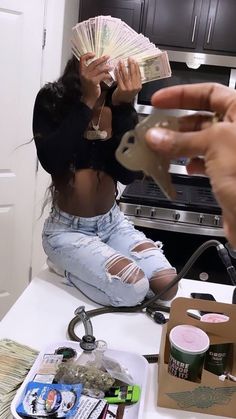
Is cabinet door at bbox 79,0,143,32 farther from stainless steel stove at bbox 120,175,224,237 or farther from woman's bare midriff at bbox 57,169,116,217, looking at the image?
woman's bare midriff at bbox 57,169,116,217

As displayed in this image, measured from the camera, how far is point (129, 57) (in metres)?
1.58

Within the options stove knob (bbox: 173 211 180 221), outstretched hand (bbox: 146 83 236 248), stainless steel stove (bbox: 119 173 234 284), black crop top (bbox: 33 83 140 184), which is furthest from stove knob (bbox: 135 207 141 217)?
outstretched hand (bbox: 146 83 236 248)

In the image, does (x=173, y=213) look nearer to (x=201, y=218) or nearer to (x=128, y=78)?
(x=201, y=218)

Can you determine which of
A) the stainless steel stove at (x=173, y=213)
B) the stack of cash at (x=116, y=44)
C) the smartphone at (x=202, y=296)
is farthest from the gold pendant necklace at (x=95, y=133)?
the stainless steel stove at (x=173, y=213)

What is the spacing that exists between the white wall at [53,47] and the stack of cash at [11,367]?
1.38 metres

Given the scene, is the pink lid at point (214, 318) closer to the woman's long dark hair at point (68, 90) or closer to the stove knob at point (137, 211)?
the woman's long dark hair at point (68, 90)

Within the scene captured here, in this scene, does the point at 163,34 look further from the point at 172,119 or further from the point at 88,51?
the point at 172,119

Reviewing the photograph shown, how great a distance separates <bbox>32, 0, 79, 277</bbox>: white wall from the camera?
238 centimetres

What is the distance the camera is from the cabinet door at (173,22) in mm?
2369

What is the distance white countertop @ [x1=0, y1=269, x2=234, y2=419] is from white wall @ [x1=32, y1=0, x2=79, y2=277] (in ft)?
3.45

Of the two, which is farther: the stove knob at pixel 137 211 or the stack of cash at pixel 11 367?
the stove knob at pixel 137 211

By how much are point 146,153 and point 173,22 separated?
2189mm

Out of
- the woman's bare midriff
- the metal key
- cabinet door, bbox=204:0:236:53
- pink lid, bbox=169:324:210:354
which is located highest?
cabinet door, bbox=204:0:236:53

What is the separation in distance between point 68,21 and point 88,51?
1.07 m
